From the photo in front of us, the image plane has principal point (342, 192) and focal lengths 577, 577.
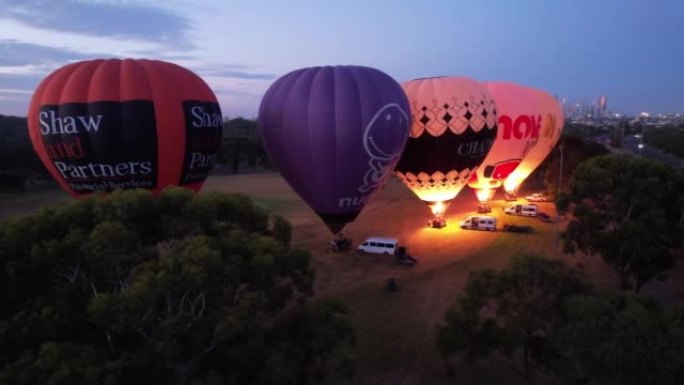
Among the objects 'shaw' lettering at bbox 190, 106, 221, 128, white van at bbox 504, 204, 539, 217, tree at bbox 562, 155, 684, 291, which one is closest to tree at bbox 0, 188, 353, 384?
'shaw' lettering at bbox 190, 106, 221, 128

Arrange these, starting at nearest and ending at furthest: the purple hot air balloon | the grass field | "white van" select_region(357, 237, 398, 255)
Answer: the grass field, the purple hot air balloon, "white van" select_region(357, 237, 398, 255)

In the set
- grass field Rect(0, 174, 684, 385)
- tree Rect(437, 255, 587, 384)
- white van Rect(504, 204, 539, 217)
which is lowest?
grass field Rect(0, 174, 684, 385)

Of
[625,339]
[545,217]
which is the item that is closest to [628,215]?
[625,339]

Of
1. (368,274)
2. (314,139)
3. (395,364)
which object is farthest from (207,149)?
(395,364)

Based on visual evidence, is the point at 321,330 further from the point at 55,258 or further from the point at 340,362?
the point at 55,258

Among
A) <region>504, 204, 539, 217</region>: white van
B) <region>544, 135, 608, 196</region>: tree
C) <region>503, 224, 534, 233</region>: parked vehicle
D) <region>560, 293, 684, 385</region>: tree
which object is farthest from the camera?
<region>544, 135, 608, 196</region>: tree

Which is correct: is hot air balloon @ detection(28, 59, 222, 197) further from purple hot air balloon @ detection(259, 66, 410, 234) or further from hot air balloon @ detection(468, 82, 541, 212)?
hot air balloon @ detection(468, 82, 541, 212)

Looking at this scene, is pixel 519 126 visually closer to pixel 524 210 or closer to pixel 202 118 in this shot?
pixel 524 210
